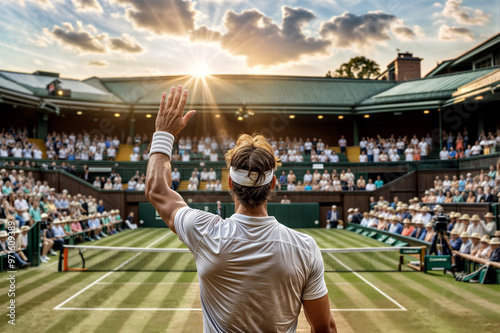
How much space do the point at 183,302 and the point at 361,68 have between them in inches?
2418

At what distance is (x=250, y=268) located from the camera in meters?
2.11

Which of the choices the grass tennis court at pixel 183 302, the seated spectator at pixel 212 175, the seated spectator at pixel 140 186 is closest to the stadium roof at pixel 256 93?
the seated spectator at pixel 212 175

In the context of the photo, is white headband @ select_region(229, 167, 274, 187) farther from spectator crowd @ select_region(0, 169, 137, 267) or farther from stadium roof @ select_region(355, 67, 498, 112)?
stadium roof @ select_region(355, 67, 498, 112)

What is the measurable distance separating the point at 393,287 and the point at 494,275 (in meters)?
2.96

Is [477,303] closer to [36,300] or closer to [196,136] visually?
[36,300]

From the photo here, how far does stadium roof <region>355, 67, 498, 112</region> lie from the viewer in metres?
32.7

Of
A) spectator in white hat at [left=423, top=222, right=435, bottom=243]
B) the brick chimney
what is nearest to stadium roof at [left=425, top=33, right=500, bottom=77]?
the brick chimney

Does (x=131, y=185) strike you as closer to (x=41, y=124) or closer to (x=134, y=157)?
(x=134, y=157)

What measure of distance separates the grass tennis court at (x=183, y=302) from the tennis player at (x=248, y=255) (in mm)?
6683

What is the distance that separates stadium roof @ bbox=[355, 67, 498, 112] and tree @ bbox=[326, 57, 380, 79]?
27.5 metres

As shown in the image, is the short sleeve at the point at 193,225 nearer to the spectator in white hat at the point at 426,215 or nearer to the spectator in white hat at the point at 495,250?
the spectator in white hat at the point at 495,250

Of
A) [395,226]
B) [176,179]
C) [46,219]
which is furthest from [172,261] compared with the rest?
[176,179]

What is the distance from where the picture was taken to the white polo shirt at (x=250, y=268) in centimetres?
211

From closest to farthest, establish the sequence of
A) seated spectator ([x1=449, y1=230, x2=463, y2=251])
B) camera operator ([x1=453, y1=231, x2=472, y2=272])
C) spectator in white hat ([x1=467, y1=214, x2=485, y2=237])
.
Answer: camera operator ([x1=453, y1=231, x2=472, y2=272]), spectator in white hat ([x1=467, y1=214, x2=485, y2=237]), seated spectator ([x1=449, y1=230, x2=463, y2=251])
